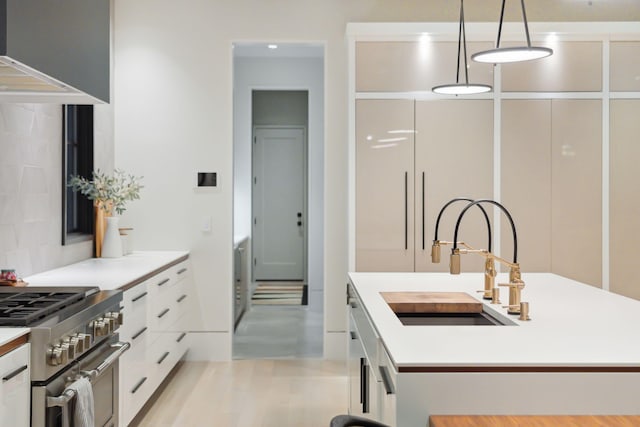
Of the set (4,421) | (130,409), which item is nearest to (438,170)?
(130,409)

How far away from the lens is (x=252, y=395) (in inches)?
160

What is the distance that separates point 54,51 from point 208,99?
270cm

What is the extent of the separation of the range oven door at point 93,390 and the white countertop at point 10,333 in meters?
0.19

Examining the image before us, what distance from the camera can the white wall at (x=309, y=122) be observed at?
281 inches

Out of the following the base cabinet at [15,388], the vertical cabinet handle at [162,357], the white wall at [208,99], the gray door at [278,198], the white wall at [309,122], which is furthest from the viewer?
the gray door at [278,198]

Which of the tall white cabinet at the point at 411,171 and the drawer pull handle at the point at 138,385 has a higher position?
the tall white cabinet at the point at 411,171

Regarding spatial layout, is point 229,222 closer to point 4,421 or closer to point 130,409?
point 130,409

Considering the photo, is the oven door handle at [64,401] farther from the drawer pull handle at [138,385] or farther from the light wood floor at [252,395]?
the light wood floor at [252,395]

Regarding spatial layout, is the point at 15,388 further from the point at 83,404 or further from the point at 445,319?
the point at 445,319

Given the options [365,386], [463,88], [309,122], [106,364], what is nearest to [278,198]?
[309,122]

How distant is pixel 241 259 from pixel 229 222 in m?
1.27

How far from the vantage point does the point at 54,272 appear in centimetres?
350

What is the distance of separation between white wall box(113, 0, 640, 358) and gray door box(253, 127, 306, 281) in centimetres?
432

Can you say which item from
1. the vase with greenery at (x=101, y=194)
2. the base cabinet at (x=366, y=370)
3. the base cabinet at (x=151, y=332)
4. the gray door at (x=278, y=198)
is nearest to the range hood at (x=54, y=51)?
the base cabinet at (x=151, y=332)
